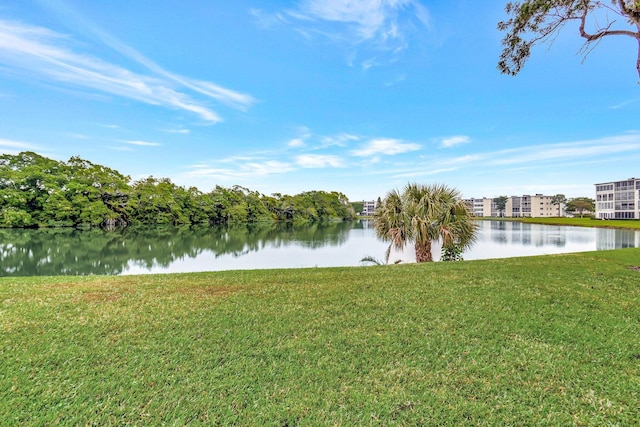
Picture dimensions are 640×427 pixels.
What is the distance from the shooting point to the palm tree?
12.4 metres

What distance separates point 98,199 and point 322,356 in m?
54.6

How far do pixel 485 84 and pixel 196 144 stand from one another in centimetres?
2948

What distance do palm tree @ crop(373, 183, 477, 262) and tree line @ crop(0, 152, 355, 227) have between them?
Answer: 1827 inches

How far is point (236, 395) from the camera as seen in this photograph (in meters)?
2.86

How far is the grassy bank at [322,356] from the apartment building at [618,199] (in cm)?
8192

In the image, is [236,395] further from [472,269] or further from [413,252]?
[413,252]

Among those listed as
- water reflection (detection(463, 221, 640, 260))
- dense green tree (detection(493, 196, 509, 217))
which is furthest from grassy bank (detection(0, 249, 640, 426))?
dense green tree (detection(493, 196, 509, 217))

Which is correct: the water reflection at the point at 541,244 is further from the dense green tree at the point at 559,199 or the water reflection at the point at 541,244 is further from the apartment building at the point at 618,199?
the dense green tree at the point at 559,199

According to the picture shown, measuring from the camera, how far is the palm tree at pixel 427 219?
12.4m

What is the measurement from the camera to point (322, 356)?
3.55m

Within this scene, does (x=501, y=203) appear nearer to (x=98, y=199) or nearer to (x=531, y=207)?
(x=531, y=207)

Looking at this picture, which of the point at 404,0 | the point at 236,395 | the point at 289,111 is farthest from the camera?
the point at 289,111

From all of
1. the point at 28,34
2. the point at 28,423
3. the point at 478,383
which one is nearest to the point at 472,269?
the point at 478,383

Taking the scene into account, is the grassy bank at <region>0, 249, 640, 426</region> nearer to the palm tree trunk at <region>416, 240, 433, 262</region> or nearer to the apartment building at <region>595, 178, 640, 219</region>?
the palm tree trunk at <region>416, 240, 433, 262</region>
